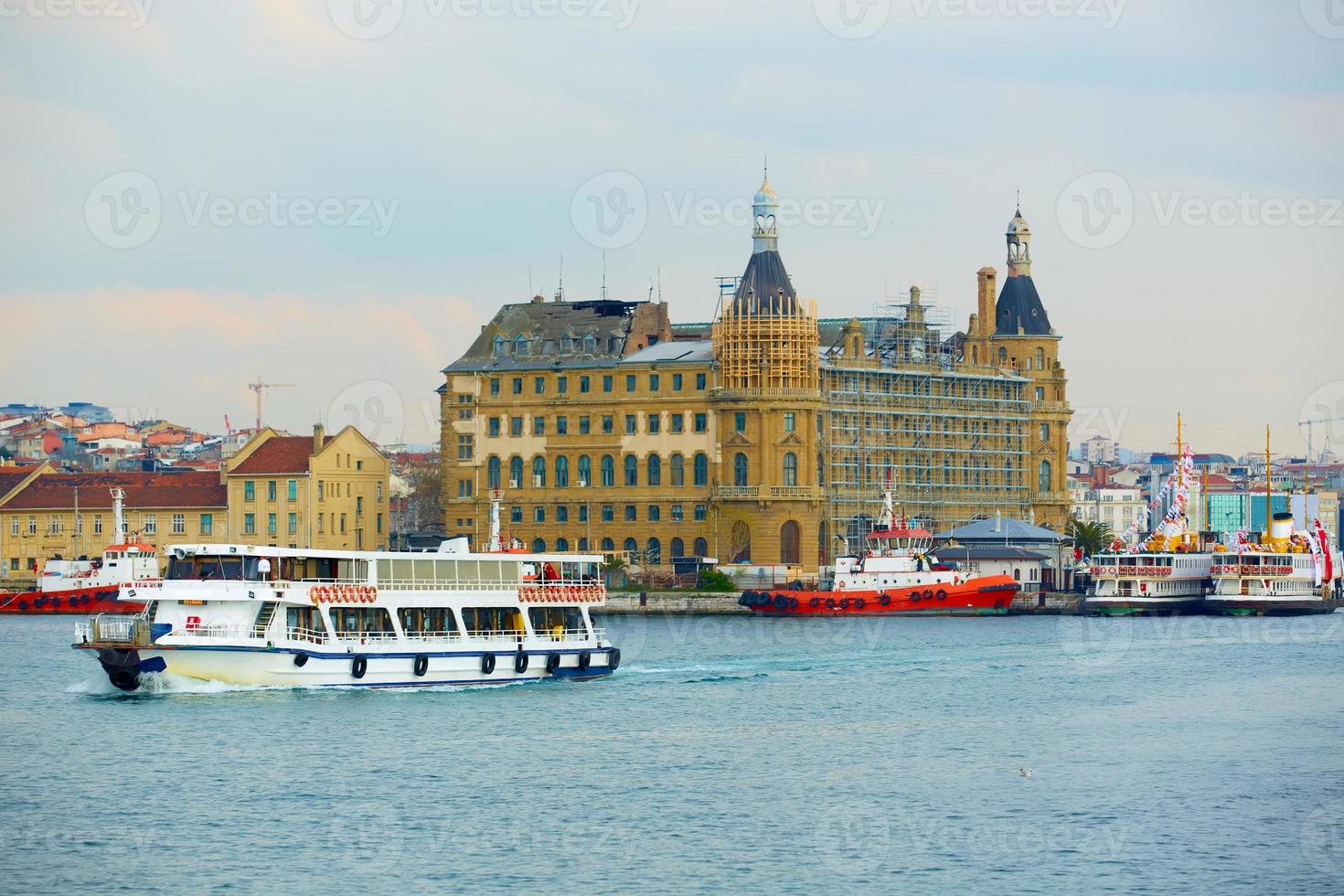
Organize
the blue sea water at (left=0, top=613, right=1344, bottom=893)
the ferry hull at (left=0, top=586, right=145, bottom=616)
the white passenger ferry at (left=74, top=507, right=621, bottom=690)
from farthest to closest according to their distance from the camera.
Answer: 1. the ferry hull at (left=0, top=586, right=145, bottom=616)
2. the white passenger ferry at (left=74, top=507, right=621, bottom=690)
3. the blue sea water at (left=0, top=613, right=1344, bottom=893)

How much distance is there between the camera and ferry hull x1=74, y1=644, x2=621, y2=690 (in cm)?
6781

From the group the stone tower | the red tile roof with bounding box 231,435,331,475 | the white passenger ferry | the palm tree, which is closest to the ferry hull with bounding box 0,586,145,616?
the red tile roof with bounding box 231,435,331,475

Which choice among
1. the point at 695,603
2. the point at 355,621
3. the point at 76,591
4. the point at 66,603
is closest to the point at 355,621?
the point at 355,621

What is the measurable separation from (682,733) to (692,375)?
7501 cm

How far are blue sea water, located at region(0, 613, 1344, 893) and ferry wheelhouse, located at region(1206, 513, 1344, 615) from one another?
1658 inches

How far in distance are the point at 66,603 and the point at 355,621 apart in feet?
180

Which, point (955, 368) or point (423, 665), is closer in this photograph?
point (423, 665)

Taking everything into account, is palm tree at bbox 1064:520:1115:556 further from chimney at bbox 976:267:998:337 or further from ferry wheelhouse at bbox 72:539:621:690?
ferry wheelhouse at bbox 72:539:621:690

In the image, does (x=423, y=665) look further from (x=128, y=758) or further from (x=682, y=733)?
(x=128, y=758)

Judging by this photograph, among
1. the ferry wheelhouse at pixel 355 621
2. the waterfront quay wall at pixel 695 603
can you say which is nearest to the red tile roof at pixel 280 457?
the waterfront quay wall at pixel 695 603

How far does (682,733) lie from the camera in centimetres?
6550

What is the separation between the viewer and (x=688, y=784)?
186ft

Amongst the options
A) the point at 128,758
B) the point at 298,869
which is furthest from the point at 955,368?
the point at 298,869
